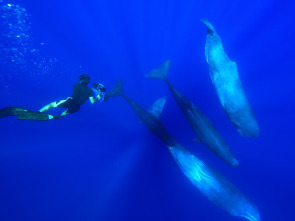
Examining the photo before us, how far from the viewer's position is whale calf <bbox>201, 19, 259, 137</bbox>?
5.72 meters

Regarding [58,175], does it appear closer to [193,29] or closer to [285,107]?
[193,29]

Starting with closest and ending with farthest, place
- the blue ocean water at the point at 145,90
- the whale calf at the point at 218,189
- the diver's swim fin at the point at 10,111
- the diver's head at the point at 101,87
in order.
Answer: the diver's swim fin at the point at 10,111 → the diver's head at the point at 101,87 → the whale calf at the point at 218,189 → the blue ocean water at the point at 145,90

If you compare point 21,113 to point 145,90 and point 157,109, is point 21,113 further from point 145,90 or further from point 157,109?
point 145,90

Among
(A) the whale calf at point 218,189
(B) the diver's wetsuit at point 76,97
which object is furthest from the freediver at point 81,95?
(A) the whale calf at point 218,189

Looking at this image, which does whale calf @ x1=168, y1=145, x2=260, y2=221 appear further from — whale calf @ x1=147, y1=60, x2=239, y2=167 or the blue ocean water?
the blue ocean water

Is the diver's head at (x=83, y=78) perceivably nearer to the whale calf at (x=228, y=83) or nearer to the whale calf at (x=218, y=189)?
the whale calf at (x=228, y=83)

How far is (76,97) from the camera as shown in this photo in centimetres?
631

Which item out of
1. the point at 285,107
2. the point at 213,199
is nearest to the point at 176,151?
the point at 213,199

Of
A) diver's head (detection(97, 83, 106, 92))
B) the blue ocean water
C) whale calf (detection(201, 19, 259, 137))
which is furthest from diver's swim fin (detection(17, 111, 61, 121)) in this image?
the blue ocean water

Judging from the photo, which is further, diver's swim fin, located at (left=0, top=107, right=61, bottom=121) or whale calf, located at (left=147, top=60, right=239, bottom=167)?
whale calf, located at (left=147, top=60, right=239, bottom=167)

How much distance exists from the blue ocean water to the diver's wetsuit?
5583 millimetres

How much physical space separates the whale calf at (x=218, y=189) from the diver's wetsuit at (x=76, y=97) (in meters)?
4.31

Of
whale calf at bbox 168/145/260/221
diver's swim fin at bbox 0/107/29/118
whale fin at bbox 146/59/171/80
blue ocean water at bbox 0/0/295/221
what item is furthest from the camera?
blue ocean water at bbox 0/0/295/221

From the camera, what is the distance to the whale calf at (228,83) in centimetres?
572
